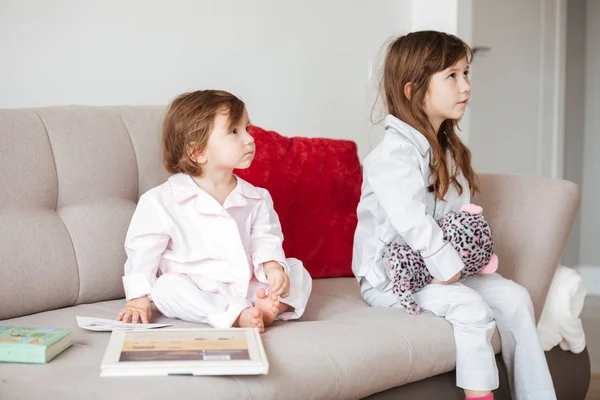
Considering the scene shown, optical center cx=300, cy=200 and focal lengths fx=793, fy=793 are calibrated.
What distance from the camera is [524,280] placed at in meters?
2.10

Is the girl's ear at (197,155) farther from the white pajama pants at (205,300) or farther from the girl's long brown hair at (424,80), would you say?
the girl's long brown hair at (424,80)

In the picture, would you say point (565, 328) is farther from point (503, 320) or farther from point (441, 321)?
point (441, 321)

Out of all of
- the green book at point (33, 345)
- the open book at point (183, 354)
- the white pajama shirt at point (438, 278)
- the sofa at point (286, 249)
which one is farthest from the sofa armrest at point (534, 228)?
the green book at point (33, 345)

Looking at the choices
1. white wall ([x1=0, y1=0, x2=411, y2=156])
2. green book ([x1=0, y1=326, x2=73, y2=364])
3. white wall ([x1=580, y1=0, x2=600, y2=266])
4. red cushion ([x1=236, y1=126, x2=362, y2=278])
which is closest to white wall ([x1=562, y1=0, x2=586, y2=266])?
white wall ([x1=580, y1=0, x2=600, y2=266])

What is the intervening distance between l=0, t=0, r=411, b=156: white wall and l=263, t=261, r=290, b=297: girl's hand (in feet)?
2.94

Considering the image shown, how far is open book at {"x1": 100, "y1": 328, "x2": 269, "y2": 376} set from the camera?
1.27 meters

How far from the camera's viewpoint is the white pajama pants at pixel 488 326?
177cm

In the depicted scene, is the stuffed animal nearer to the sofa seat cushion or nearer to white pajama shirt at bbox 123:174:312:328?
the sofa seat cushion

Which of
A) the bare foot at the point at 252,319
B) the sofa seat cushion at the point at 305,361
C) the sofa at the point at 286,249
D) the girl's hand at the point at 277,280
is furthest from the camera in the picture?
the girl's hand at the point at 277,280

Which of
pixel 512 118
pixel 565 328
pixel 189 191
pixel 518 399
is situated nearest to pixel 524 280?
pixel 565 328

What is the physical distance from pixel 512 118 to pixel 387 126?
2303 mm

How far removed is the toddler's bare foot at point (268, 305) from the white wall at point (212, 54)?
1.00m

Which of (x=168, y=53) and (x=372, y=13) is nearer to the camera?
(x=168, y=53)

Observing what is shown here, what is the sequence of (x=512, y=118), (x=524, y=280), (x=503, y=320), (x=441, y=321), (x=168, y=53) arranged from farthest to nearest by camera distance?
(x=512, y=118)
(x=168, y=53)
(x=524, y=280)
(x=503, y=320)
(x=441, y=321)
